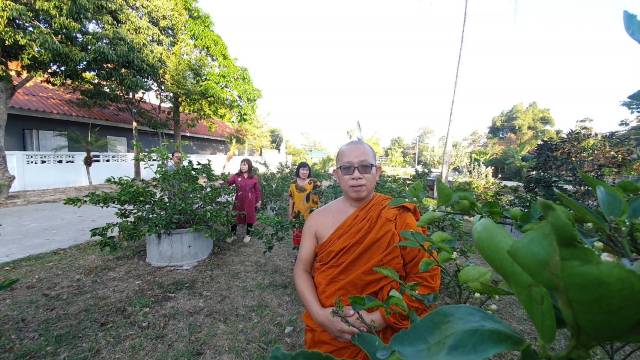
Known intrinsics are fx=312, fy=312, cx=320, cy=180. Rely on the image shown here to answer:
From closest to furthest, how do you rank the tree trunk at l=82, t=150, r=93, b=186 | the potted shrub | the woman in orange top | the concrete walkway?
the potted shrub → the woman in orange top → the concrete walkway → the tree trunk at l=82, t=150, r=93, b=186

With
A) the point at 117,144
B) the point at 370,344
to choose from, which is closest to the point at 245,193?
the point at 370,344

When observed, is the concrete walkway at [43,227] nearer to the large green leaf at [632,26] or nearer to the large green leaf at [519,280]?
the large green leaf at [519,280]

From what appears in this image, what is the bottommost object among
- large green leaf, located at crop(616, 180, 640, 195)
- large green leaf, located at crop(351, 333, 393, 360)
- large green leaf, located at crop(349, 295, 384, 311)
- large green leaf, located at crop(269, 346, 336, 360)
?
large green leaf, located at crop(349, 295, 384, 311)

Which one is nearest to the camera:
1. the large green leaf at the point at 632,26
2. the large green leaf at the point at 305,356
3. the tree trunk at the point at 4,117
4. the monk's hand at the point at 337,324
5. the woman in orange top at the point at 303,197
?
the large green leaf at the point at 305,356

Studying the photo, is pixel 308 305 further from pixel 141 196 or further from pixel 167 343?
pixel 141 196

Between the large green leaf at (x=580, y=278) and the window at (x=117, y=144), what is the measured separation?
14906 millimetres

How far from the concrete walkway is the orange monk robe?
16.1 ft

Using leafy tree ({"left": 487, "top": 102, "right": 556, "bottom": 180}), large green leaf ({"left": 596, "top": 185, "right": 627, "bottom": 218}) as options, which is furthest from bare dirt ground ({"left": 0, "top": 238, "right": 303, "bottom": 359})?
leafy tree ({"left": 487, "top": 102, "right": 556, "bottom": 180})

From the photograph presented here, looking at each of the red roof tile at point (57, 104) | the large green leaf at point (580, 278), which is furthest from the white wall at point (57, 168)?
the large green leaf at point (580, 278)

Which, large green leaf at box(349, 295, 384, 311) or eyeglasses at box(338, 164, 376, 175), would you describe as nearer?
large green leaf at box(349, 295, 384, 311)

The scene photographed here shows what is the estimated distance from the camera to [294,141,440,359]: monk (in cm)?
143

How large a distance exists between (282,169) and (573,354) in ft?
29.9

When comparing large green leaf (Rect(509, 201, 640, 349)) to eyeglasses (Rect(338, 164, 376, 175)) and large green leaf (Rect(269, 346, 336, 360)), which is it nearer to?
large green leaf (Rect(269, 346, 336, 360))

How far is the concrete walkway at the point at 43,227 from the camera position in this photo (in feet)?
15.4
